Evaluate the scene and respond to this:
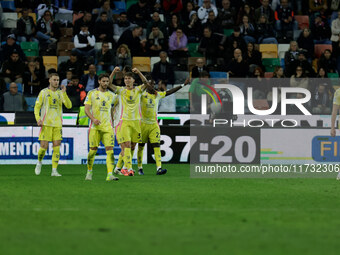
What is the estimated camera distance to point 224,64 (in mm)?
23688

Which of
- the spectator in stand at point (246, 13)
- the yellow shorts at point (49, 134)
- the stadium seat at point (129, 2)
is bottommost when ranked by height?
the yellow shorts at point (49, 134)

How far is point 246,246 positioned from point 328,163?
12851 mm

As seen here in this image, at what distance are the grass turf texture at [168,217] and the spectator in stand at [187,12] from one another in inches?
481

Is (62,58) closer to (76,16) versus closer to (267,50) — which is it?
(76,16)

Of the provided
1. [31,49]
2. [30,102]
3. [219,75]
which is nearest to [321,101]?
[219,75]

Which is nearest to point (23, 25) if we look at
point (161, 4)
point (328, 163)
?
point (161, 4)

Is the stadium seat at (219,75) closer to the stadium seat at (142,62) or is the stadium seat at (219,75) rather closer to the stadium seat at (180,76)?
the stadium seat at (180,76)

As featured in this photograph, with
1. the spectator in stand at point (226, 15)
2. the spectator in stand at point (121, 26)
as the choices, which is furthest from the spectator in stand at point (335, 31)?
the spectator in stand at point (121, 26)

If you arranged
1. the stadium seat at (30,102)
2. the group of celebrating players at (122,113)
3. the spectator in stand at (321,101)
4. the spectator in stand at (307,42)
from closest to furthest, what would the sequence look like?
the group of celebrating players at (122,113) → the spectator in stand at (321,101) → the stadium seat at (30,102) → the spectator in stand at (307,42)

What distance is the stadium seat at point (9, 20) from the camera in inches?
1006

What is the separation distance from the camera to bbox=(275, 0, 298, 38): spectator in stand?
25.8 metres

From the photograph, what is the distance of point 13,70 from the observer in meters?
22.8

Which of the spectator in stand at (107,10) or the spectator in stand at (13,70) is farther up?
the spectator in stand at (107,10)

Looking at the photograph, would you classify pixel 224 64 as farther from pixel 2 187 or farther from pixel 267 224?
pixel 267 224
